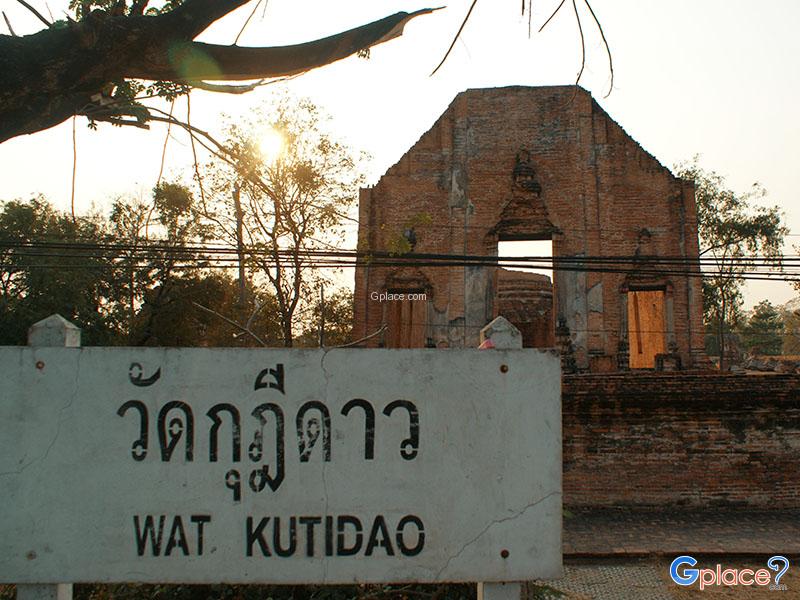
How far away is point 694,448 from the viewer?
32.0 feet

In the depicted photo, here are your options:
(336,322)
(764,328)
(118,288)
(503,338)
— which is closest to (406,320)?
(336,322)

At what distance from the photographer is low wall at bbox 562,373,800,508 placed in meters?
9.70

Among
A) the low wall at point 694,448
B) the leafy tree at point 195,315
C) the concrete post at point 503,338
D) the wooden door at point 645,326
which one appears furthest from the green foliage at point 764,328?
the concrete post at point 503,338

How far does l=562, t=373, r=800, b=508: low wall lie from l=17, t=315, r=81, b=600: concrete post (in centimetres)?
792

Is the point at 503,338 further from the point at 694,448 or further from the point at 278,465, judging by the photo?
the point at 694,448

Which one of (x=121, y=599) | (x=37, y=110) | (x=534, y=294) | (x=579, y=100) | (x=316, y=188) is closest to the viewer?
(x=37, y=110)

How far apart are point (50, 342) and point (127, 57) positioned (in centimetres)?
110

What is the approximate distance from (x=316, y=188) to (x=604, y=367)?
7.46 metres

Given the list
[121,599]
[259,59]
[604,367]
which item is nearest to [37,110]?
[259,59]

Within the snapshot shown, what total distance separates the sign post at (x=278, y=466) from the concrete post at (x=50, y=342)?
1.9 inches

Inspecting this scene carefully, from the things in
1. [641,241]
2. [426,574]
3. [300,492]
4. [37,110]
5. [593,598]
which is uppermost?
[641,241]

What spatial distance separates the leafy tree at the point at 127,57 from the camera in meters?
2.46

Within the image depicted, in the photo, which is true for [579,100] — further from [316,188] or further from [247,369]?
[247,369]

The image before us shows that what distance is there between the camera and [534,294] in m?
23.6
